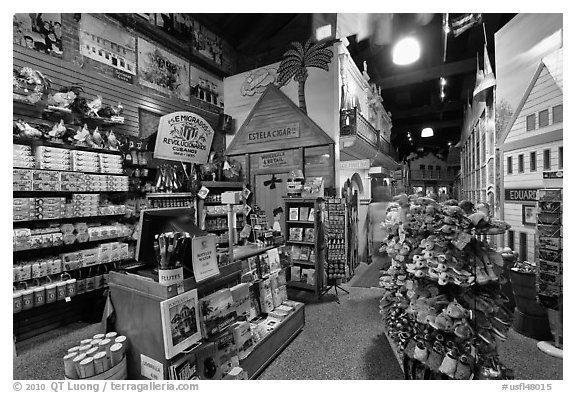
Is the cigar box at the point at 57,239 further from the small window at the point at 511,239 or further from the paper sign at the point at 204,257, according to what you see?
the small window at the point at 511,239

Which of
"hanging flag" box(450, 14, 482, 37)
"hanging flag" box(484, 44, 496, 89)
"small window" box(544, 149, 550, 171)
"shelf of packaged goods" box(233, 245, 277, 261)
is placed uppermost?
"hanging flag" box(484, 44, 496, 89)

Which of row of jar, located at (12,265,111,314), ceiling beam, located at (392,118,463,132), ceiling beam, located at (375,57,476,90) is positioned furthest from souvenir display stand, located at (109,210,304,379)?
ceiling beam, located at (392,118,463,132)

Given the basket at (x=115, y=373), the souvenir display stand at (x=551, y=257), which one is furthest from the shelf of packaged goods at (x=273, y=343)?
the souvenir display stand at (x=551, y=257)

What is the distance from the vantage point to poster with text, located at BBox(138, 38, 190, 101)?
173 inches

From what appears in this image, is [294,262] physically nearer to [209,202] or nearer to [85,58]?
[209,202]

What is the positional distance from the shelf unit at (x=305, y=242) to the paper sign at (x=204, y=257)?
2497 mm

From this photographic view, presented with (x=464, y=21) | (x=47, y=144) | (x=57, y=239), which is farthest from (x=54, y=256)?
(x=464, y=21)

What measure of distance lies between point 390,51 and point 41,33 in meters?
4.95

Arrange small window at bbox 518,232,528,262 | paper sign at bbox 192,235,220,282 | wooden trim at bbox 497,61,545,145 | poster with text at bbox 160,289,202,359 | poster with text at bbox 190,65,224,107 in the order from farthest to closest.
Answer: poster with text at bbox 190,65,224,107 → small window at bbox 518,232,528,262 → wooden trim at bbox 497,61,545,145 → paper sign at bbox 192,235,220,282 → poster with text at bbox 160,289,202,359

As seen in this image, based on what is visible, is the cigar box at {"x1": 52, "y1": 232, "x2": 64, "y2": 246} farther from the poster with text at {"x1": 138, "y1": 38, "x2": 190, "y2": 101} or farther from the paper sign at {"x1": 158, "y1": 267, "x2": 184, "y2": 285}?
Result: the poster with text at {"x1": 138, "y1": 38, "x2": 190, "y2": 101}

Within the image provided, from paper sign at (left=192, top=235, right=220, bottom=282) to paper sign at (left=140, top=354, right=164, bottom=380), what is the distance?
19.9 inches

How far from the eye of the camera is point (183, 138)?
437 cm

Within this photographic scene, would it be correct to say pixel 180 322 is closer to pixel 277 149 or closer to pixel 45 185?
pixel 45 185

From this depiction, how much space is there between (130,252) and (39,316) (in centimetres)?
117
